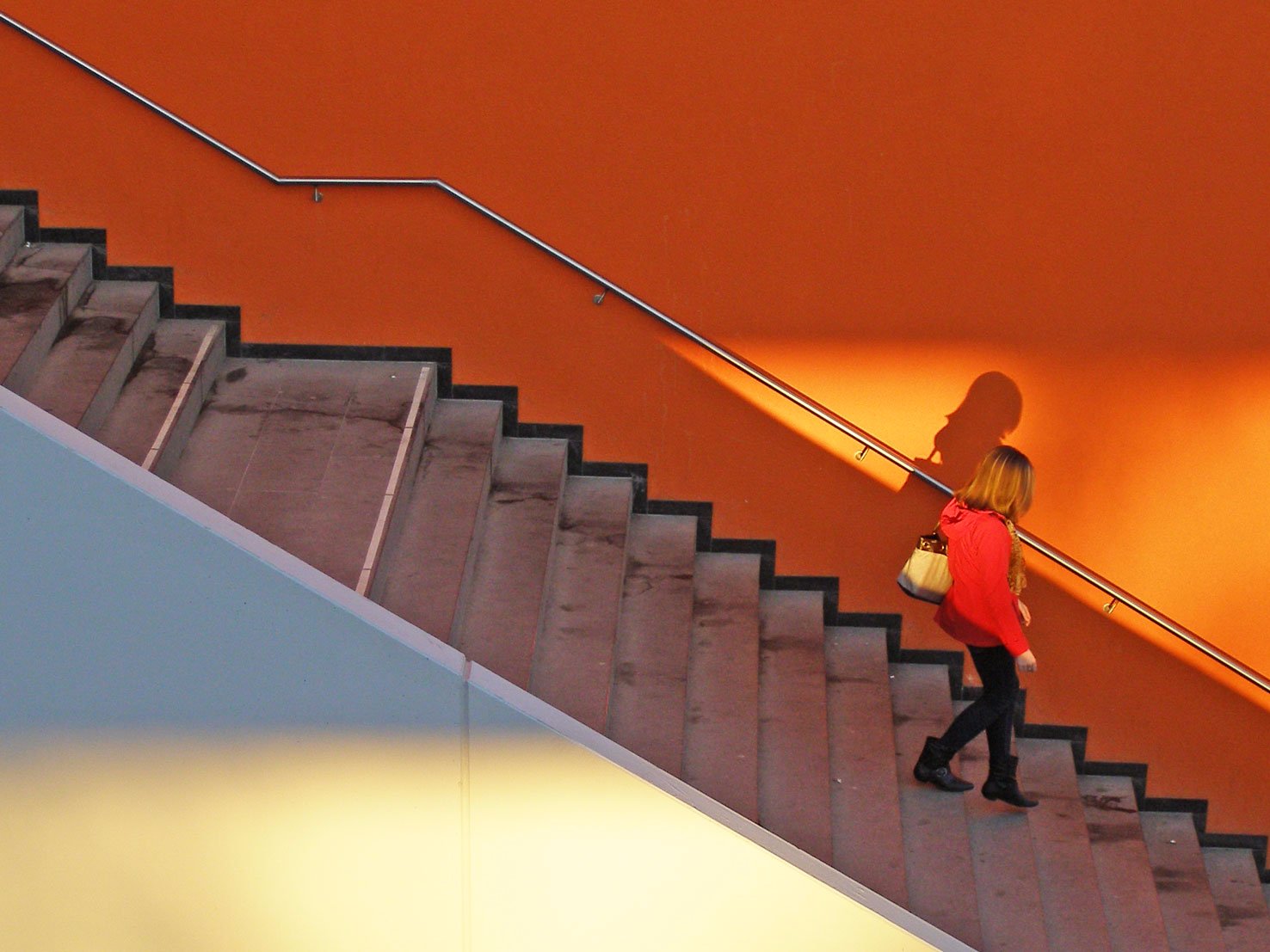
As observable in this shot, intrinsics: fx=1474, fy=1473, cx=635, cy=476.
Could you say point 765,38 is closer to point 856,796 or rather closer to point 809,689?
point 809,689

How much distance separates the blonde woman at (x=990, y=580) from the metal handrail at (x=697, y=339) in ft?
2.92

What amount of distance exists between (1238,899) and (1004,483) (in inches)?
85.5

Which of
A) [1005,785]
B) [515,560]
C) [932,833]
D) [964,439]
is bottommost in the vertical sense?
[932,833]

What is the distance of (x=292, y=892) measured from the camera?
2.96 m

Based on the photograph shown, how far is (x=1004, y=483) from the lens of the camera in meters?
4.11

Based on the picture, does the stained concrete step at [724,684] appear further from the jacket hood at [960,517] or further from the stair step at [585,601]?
the jacket hood at [960,517]

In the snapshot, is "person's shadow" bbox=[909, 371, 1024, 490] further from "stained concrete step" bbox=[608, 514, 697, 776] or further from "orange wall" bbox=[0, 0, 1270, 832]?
"stained concrete step" bbox=[608, 514, 697, 776]

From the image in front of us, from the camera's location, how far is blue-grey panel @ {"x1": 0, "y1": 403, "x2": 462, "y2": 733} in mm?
2852

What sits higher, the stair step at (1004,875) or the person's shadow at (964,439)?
the person's shadow at (964,439)

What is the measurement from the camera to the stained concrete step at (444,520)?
4.41 metres

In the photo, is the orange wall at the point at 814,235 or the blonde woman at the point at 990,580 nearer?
the blonde woman at the point at 990,580

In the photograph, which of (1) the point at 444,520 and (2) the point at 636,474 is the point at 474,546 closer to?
(1) the point at 444,520

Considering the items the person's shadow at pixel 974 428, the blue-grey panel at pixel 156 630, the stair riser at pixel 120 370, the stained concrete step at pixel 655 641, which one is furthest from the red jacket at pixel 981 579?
the stair riser at pixel 120 370

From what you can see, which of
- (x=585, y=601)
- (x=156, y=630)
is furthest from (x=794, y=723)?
(x=156, y=630)
